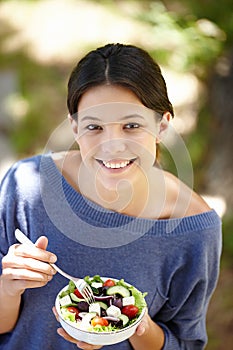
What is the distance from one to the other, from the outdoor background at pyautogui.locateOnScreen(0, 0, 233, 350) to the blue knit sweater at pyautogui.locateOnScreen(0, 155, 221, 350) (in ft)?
4.04

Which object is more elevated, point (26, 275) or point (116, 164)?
point (116, 164)

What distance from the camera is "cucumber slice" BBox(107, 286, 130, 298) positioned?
1385 mm

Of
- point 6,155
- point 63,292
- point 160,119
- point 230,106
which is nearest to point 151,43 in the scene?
point 230,106

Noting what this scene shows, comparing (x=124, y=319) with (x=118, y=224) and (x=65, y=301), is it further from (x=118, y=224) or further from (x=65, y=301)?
(x=118, y=224)

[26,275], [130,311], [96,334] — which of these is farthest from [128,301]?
[26,275]

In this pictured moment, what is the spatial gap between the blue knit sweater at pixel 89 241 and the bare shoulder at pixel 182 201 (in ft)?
0.09

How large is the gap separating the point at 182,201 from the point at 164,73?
2.40 metres

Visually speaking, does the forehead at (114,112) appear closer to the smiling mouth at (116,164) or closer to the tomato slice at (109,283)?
the smiling mouth at (116,164)

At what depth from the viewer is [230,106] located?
3734 millimetres

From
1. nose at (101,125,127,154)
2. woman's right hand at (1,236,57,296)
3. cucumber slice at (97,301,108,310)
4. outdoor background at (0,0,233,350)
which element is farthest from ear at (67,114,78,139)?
outdoor background at (0,0,233,350)

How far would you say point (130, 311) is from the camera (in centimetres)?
135

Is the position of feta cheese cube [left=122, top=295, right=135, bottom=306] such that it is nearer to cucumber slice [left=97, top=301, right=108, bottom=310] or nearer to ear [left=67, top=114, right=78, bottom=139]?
cucumber slice [left=97, top=301, right=108, bottom=310]

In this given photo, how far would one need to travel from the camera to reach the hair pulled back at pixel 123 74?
1440 millimetres

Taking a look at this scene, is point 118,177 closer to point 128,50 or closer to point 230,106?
point 128,50
